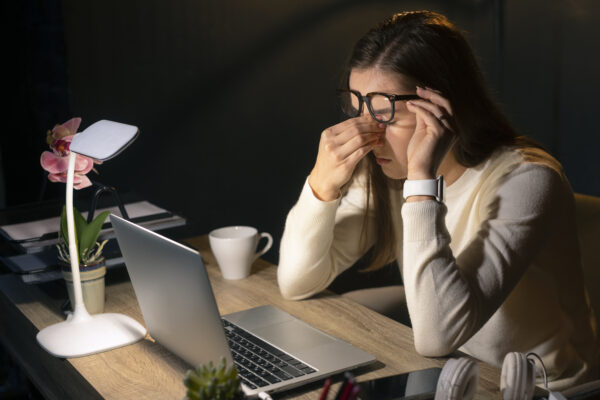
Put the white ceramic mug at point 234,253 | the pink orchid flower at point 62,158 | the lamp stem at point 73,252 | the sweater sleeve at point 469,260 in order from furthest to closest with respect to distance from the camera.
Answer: the white ceramic mug at point 234,253, the pink orchid flower at point 62,158, the lamp stem at point 73,252, the sweater sleeve at point 469,260

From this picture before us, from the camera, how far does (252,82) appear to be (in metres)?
2.43

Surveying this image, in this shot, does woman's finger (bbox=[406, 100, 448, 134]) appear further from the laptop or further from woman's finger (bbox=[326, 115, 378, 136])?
the laptop

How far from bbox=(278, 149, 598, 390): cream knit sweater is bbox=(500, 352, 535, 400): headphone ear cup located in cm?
23

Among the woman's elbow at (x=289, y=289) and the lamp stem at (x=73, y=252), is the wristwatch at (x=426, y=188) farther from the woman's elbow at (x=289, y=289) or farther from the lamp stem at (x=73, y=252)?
the lamp stem at (x=73, y=252)

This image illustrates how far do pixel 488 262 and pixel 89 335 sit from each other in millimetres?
764

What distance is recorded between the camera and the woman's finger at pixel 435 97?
4.34 ft

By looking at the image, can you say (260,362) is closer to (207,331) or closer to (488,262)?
(207,331)

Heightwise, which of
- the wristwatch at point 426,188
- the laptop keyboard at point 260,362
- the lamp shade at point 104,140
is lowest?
the laptop keyboard at point 260,362

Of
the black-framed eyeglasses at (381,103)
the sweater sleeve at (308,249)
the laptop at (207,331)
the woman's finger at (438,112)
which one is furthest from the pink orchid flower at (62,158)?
the woman's finger at (438,112)

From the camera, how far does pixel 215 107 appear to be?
2352 mm

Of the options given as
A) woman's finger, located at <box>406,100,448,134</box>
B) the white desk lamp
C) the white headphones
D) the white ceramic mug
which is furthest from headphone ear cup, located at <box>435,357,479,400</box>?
the white ceramic mug

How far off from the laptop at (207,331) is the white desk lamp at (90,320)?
0.28 ft

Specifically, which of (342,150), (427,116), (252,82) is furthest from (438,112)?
(252,82)

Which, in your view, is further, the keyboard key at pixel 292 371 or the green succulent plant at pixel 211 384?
the keyboard key at pixel 292 371
